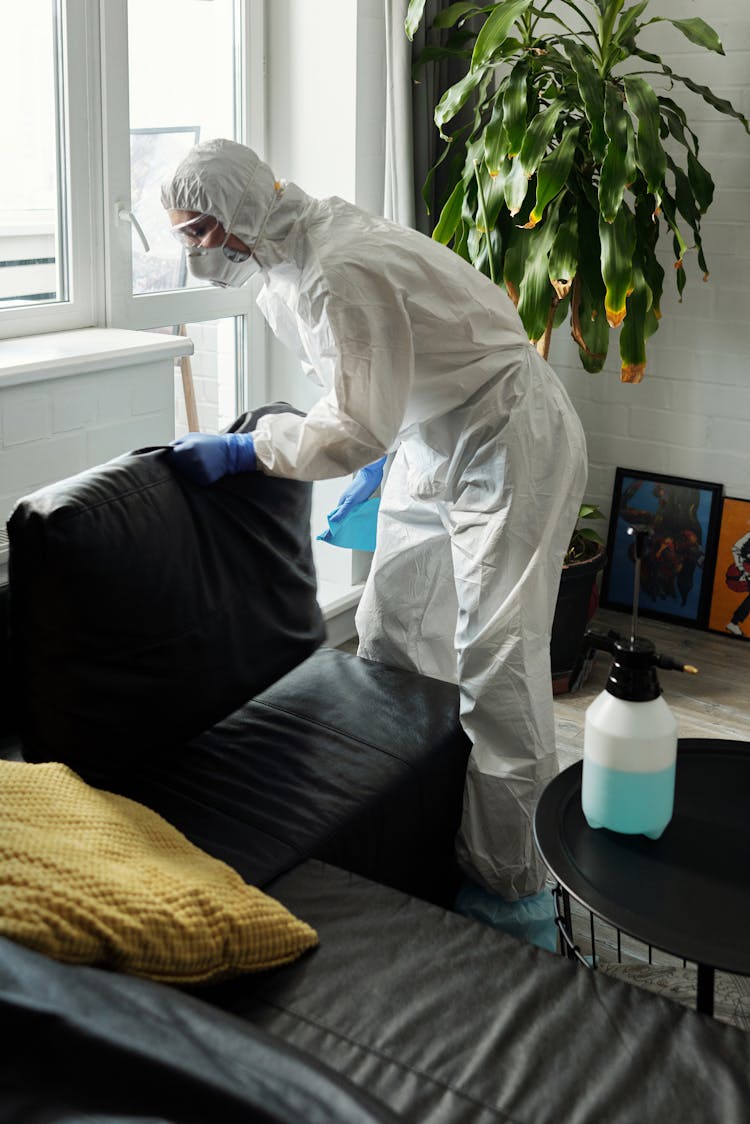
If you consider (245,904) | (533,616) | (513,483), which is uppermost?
(513,483)

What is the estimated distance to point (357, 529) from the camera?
2.49 m

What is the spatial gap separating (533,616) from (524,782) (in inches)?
11.5

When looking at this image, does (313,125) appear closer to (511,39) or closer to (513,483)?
(511,39)

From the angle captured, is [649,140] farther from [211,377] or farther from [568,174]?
[211,377]

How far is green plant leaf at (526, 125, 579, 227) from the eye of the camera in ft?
9.11

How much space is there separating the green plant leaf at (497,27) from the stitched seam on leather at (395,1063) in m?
2.31

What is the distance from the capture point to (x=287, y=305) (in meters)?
2.19

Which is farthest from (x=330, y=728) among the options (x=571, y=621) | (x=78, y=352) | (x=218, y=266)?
(x=571, y=621)

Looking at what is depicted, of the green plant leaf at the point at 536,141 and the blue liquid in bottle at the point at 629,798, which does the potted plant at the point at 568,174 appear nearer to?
the green plant leaf at the point at 536,141

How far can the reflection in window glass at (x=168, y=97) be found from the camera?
2.78 metres

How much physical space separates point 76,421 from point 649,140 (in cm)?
147

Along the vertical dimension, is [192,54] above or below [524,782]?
above

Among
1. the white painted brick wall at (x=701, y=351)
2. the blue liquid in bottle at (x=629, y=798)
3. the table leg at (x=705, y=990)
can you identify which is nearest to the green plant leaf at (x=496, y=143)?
the white painted brick wall at (x=701, y=351)

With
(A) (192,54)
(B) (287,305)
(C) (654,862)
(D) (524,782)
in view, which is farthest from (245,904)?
(A) (192,54)
